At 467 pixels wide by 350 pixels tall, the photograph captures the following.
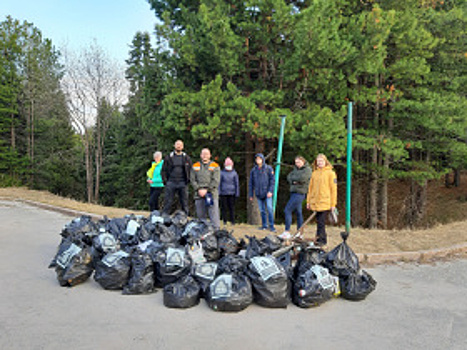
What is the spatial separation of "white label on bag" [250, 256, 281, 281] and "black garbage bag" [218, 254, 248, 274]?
0.16 metres

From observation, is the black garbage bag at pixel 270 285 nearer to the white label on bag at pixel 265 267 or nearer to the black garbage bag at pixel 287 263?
the white label on bag at pixel 265 267

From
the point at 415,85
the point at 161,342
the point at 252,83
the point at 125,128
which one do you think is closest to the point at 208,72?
the point at 252,83

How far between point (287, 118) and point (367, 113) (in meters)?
7.30

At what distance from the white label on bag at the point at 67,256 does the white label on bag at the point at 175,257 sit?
1283 millimetres

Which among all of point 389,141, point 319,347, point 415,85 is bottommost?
point 319,347

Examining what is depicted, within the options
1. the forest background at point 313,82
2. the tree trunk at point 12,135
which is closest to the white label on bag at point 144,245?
the forest background at point 313,82

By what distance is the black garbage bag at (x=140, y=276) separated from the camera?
4648mm

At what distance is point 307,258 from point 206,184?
3933 millimetres

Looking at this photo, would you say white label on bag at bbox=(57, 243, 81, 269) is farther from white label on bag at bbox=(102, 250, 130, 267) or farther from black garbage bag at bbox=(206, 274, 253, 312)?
black garbage bag at bbox=(206, 274, 253, 312)

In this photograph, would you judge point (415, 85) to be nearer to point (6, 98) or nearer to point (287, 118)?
point (287, 118)

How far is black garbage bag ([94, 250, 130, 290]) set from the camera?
4.72 metres

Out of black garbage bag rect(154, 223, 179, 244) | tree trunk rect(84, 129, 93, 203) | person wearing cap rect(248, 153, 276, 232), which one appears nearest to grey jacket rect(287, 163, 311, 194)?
person wearing cap rect(248, 153, 276, 232)

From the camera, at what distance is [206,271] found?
455cm

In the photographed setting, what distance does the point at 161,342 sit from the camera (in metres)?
3.31
